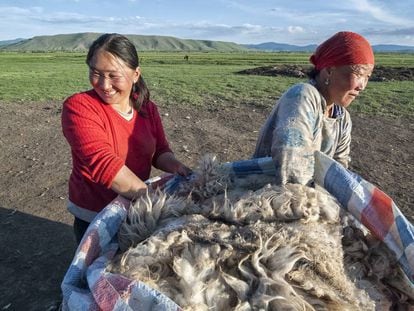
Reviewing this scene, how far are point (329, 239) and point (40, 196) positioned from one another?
4602 mm

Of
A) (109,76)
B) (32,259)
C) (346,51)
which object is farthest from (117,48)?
(32,259)

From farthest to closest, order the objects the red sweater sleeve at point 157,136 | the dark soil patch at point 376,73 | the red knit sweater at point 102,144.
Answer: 1. the dark soil patch at point 376,73
2. the red sweater sleeve at point 157,136
3. the red knit sweater at point 102,144

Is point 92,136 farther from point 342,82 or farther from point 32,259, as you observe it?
point 32,259

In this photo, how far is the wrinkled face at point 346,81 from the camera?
2389 millimetres

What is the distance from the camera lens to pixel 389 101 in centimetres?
1255

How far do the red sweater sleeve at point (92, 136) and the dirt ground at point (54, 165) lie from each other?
5.48ft

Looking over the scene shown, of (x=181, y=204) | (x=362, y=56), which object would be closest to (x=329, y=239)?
(x=181, y=204)

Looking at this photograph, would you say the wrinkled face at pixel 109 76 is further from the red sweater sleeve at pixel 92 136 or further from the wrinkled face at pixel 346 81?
the wrinkled face at pixel 346 81

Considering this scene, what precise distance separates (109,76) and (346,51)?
125 centimetres

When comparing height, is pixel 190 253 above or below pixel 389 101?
above

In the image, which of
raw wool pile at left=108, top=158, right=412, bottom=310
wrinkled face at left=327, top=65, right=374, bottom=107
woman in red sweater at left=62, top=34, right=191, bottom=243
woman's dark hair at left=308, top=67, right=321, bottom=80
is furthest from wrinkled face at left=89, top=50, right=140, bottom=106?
wrinkled face at left=327, top=65, right=374, bottom=107

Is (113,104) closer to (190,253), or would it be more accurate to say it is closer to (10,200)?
(190,253)

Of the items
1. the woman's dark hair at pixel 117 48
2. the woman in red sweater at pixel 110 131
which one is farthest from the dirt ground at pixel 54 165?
the woman's dark hair at pixel 117 48

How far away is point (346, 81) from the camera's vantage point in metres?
2.42
